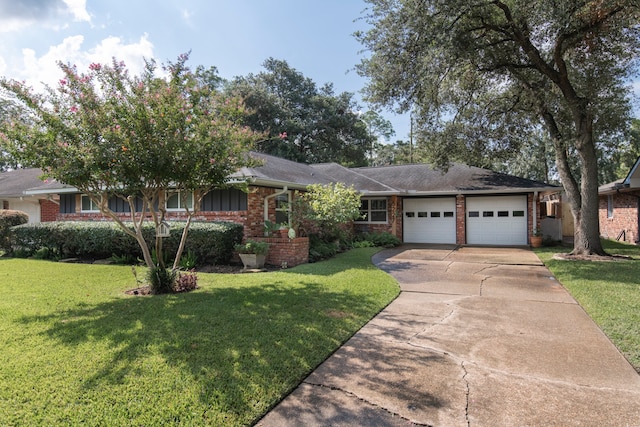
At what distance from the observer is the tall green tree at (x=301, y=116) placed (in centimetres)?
3152

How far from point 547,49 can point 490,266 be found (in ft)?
25.3

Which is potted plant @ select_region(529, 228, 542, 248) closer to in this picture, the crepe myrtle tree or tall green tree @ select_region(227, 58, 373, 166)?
the crepe myrtle tree

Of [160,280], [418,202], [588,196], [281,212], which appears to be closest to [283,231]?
[281,212]

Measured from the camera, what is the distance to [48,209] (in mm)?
16438

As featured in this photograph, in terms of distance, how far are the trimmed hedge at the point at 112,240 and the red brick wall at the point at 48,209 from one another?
3493mm

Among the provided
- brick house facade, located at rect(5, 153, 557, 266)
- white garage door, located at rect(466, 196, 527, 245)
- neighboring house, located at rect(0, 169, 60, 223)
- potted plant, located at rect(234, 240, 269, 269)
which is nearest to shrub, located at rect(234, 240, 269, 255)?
potted plant, located at rect(234, 240, 269, 269)

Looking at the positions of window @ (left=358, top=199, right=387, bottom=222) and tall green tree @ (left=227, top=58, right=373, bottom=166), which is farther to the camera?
Result: tall green tree @ (left=227, top=58, right=373, bottom=166)

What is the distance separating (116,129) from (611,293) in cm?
910

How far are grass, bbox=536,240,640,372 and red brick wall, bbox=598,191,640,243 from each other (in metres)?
7.10

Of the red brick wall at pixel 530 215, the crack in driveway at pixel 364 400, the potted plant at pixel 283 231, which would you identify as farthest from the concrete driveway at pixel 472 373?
the red brick wall at pixel 530 215

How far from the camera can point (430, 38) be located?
9625 millimetres

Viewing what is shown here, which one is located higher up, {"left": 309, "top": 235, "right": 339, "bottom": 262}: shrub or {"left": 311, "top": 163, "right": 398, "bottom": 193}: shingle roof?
{"left": 311, "top": 163, "right": 398, "bottom": 193}: shingle roof

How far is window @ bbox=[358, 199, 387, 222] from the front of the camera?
17011 mm

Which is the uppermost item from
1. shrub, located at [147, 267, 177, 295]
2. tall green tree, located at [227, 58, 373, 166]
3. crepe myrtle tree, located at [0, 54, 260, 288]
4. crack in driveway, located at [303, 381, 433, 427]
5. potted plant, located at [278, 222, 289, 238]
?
tall green tree, located at [227, 58, 373, 166]
